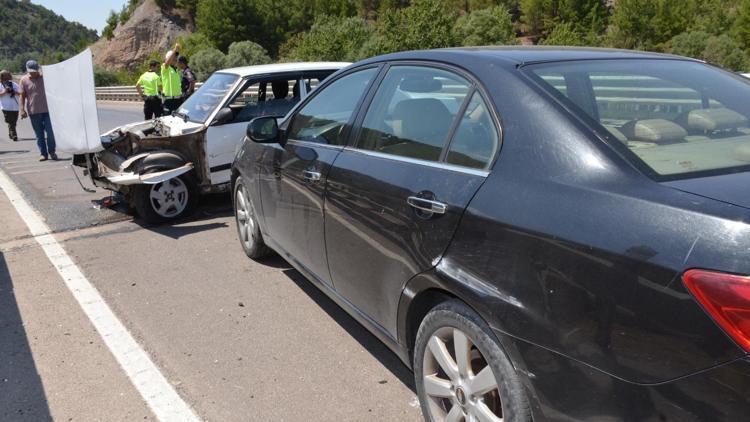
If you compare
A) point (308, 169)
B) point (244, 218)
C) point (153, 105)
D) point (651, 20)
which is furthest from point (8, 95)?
point (651, 20)

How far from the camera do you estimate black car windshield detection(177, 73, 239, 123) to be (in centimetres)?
706

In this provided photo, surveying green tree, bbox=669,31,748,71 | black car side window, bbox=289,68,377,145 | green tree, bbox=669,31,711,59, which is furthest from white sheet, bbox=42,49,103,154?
green tree, bbox=669,31,711,59

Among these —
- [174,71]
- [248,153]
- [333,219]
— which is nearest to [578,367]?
[333,219]

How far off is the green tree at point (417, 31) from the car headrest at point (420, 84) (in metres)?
36.8

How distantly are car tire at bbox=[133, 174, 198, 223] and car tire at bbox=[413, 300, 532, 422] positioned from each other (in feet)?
15.7

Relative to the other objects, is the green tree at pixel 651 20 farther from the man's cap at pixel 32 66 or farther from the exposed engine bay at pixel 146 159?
the exposed engine bay at pixel 146 159

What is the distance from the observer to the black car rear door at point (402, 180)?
246 cm

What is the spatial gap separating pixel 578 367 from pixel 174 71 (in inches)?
411

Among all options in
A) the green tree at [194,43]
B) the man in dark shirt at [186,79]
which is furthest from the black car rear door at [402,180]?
the green tree at [194,43]

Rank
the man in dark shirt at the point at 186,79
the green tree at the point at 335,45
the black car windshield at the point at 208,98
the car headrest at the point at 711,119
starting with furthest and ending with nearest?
the green tree at the point at 335,45 < the man in dark shirt at the point at 186,79 < the black car windshield at the point at 208,98 < the car headrest at the point at 711,119

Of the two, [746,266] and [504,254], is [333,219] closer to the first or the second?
[504,254]

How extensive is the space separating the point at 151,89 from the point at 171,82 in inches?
22.2

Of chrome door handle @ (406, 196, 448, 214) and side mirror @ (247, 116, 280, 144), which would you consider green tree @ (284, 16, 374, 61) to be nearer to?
side mirror @ (247, 116, 280, 144)

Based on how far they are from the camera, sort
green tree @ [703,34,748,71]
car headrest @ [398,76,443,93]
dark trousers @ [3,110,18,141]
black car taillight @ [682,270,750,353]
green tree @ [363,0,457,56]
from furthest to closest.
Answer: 1. green tree @ [363,0,457,56]
2. green tree @ [703,34,748,71]
3. dark trousers @ [3,110,18,141]
4. car headrest @ [398,76,443,93]
5. black car taillight @ [682,270,750,353]
